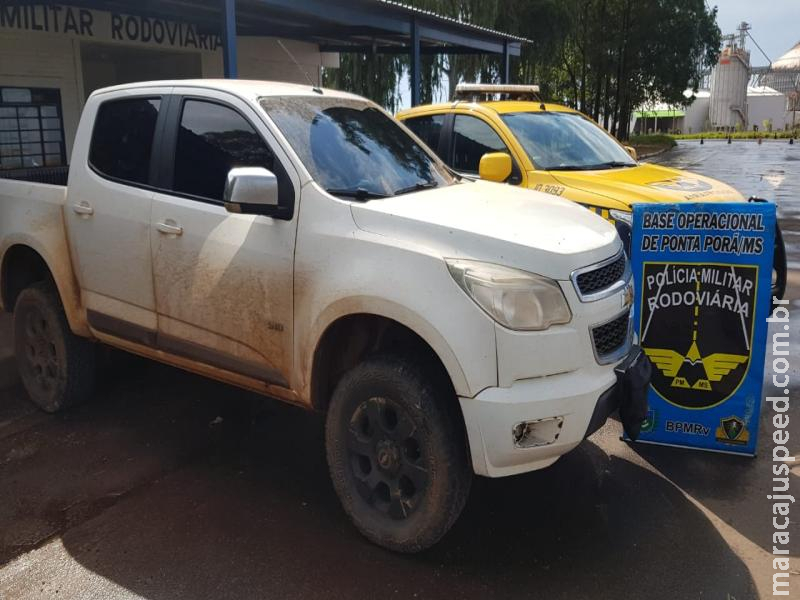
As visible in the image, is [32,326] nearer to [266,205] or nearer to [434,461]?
[266,205]

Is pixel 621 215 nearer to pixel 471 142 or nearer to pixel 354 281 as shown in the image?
pixel 471 142

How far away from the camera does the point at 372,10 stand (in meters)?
11.2

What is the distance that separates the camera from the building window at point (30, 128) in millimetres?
10875

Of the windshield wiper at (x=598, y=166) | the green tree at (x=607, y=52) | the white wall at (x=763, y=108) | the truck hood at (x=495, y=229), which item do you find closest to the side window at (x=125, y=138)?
the truck hood at (x=495, y=229)

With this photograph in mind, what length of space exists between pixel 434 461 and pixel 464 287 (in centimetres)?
74

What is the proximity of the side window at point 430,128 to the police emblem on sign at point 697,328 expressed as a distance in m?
3.35

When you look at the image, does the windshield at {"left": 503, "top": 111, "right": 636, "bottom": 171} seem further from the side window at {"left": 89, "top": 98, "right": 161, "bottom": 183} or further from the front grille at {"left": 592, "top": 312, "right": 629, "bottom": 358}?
the side window at {"left": 89, "top": 98, "right": 161, "bottom": 183}

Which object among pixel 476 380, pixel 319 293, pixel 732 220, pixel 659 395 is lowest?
pixel 659 395

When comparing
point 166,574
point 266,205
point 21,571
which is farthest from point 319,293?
point 21,571

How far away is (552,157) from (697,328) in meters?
2.86

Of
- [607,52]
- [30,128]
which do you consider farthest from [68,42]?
[607,52]

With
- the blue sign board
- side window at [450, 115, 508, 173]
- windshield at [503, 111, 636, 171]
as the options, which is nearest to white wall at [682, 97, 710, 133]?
windshield at [503, 111, 636, 171]

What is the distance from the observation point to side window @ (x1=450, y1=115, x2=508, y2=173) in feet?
22.1

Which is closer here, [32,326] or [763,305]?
[763,305]
